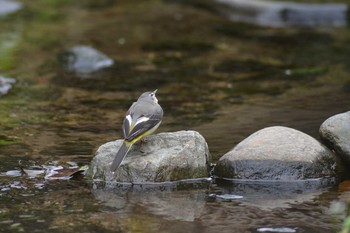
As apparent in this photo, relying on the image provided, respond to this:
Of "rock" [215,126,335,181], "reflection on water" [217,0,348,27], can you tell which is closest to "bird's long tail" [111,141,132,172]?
"rock" [215,126,335,181]

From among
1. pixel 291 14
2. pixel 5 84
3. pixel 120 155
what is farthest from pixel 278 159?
pixel 291 14

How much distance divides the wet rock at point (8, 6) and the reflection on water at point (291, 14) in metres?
5.00

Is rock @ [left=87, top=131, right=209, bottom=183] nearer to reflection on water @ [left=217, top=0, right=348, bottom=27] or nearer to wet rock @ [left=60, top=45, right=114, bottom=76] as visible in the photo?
wet rock @ [left=60, top=45, right=114, bottom=76]

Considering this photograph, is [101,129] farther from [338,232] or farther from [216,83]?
[338,232]

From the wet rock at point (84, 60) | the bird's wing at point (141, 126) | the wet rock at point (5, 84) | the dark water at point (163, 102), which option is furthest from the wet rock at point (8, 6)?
the bird's wing at point (141, 126)

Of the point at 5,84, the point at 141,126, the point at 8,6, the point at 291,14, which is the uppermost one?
the point at 8,6

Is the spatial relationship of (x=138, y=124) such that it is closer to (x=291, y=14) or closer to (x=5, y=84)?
(x=5, y=84)

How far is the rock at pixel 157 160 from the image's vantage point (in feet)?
21.6

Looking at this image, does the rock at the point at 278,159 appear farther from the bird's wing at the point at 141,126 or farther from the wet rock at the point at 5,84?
the wet rock at the point at 5,84

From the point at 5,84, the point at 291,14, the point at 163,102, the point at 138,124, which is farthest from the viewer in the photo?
the point at 291,14

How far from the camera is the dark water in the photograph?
5884mm

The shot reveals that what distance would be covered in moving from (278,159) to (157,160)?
109 centimetres

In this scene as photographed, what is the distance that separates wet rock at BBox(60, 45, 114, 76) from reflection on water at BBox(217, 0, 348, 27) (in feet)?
15.5

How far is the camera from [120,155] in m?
6.40
